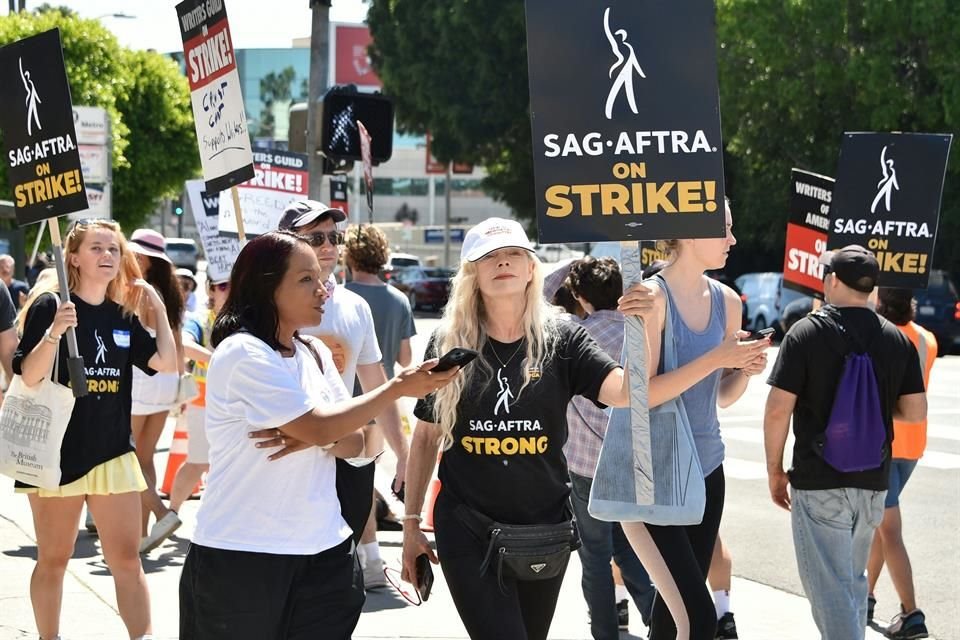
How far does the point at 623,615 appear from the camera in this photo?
712cm

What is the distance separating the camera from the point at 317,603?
3.95 metres

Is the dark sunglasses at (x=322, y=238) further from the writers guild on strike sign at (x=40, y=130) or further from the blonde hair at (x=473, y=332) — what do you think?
the blonde hair at (x=473, y=332)

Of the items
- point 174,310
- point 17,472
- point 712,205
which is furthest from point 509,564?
Answer: point 174,310

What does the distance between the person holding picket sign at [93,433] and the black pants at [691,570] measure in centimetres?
214

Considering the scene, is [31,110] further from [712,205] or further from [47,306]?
[712,205]

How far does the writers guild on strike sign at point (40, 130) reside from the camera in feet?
21.8

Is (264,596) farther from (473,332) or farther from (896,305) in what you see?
(896,305)

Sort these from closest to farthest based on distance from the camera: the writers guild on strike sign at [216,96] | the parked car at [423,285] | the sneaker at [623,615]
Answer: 1. the sneaker at [623,615]
2. the writers guild on strike sign at [216,96]
3. the parked car at [423,285]

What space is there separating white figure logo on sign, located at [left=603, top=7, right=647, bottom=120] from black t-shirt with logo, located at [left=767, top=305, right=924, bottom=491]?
162cm

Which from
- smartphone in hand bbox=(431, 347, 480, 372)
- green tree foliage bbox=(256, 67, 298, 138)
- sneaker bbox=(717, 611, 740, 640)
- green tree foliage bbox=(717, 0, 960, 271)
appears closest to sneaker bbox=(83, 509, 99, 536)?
sneaker bbox=(717, 611, 740, 640)

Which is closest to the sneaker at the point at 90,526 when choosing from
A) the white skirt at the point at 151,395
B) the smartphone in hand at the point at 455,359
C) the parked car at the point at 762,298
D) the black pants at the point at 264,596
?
the white skirt at the point at 151,395

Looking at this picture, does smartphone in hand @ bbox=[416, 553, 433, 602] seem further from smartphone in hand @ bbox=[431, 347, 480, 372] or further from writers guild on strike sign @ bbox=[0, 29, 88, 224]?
writers guild on strike sign @ bbox=[0, 29, 88, 224]

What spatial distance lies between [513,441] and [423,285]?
41.1 m

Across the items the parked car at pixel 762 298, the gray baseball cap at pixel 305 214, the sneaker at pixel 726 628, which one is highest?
the gray baseball cap at pixel 305 214
